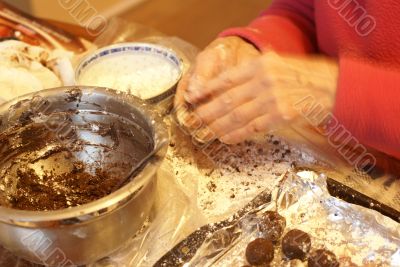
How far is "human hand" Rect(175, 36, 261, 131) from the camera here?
934 millimetres

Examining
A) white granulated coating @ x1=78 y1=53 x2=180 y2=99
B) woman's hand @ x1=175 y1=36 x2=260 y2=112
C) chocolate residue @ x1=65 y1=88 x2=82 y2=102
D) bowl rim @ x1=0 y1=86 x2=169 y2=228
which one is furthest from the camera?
white granulated coating @ x1=78 y1=53 x2=180 y2=99

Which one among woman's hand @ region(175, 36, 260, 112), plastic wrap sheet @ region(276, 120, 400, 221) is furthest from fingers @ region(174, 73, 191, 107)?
plastic wrap sheet @ region(276, 120, 400, 221)

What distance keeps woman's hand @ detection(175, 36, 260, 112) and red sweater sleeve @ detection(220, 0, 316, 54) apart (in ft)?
0.08

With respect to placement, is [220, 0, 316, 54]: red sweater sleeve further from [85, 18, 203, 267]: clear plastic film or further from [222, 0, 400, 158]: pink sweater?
[85, 18, 203, 267]: clear plastic film

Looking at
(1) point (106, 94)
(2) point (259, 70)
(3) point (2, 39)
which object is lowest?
(3) point (2, 39)

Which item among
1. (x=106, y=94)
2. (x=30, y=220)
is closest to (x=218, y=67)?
(x=106, y=94)

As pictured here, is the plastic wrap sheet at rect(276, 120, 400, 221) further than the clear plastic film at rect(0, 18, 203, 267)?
Yes

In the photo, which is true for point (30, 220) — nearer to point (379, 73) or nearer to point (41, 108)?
point (41, 108)

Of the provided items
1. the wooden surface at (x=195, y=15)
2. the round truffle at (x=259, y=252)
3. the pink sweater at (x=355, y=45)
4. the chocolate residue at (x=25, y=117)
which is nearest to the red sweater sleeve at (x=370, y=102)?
the pink sweater at (x=355, y=45)

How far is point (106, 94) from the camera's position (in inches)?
32.4

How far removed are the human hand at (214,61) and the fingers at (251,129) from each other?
0.09 metres

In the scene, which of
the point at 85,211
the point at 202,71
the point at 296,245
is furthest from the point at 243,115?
the point at 85,211

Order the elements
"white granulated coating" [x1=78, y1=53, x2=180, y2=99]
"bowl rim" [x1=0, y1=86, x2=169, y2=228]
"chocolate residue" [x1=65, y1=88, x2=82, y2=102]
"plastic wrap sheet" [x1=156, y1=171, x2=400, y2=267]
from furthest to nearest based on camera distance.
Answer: "white granulated coating" [x1=78, y1=53, x2=180, y2=99] → "chocolate residue" [x1=65, y1=88, x2=82, y2=102] → "plastic wrap sheet" [x1=156, y1=171, x2=400, y2=267] → "bowl rim" [x1=0, y1=86, x2=169, y2=228]

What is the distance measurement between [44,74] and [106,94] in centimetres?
35
